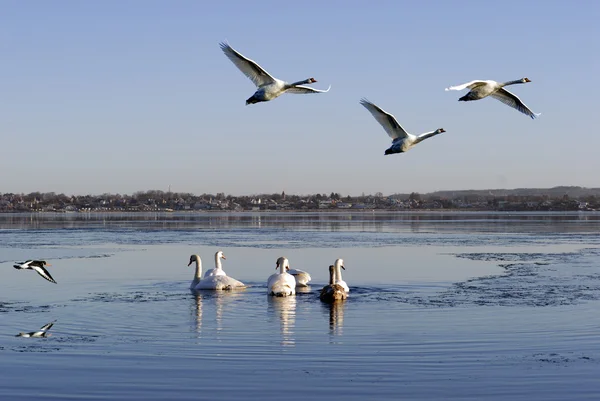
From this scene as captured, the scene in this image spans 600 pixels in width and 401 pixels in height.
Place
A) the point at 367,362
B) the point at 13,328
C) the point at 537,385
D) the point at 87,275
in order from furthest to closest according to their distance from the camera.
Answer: the point at 87,275 < the point at 13,328 < the point at 367,362 < the point at 537,385

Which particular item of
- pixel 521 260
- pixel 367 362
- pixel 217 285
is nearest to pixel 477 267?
pixel 521 260

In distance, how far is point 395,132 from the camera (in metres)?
19.1

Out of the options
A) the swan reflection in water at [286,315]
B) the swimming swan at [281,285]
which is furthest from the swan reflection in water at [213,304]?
the swan reflection in water at [286,315]

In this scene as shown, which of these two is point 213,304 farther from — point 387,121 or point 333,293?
point 387,121

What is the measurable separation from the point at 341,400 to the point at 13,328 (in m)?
8.31

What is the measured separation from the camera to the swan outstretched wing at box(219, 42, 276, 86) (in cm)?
1719

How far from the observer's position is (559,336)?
15.8m

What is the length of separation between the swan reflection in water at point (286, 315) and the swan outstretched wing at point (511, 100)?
6631mm

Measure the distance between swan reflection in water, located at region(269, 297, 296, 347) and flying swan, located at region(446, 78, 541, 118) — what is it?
538cm

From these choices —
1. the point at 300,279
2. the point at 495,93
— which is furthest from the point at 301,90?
the point at 300,279

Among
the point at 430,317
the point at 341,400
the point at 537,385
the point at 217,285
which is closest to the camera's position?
the point at 341,400

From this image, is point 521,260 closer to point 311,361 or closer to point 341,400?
point 311,361

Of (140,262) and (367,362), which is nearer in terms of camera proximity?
(367,362)

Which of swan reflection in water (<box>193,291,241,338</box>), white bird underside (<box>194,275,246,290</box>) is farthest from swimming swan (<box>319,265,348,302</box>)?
white bird underside (<box>194,275,246,290</box>)
